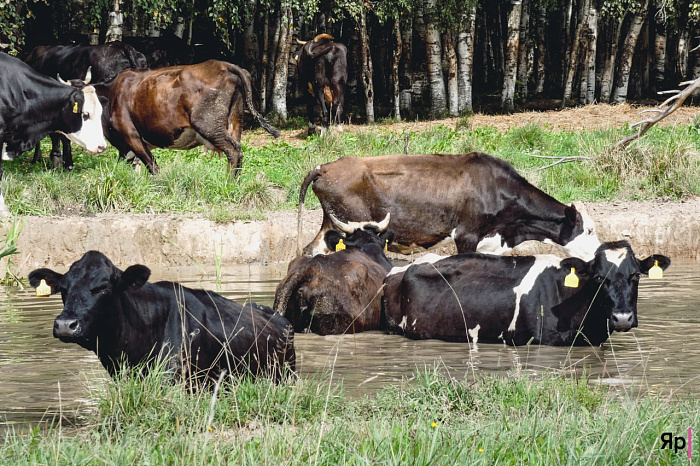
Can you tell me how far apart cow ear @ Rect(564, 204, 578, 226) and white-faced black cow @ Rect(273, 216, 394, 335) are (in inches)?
115

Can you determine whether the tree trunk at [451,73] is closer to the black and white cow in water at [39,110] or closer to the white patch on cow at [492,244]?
the black and white cow in water at [39,110]

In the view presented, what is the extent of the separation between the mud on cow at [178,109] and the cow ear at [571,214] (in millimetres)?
6664

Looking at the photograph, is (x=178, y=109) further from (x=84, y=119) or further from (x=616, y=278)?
(x=616, y=278)

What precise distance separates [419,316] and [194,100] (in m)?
8.55

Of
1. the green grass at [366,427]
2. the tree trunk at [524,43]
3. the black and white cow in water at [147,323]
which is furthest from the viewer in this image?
the tree trunk at [524,43]

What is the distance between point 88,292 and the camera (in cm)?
634

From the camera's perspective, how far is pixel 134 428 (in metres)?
5.62

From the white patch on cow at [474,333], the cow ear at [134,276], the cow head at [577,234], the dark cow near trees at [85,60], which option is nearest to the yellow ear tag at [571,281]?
the white patch on cow at [474,333]

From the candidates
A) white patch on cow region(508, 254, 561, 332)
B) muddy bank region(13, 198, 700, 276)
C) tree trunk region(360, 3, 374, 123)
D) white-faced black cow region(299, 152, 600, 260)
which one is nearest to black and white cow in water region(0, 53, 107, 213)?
muddy bank region(13, 198, 700, 276)

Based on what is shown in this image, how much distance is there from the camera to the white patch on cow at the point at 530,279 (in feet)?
30.9

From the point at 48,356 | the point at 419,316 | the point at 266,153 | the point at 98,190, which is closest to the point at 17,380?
the point at 48,356

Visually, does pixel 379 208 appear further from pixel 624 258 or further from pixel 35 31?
pixel 35 31

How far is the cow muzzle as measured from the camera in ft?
20.1

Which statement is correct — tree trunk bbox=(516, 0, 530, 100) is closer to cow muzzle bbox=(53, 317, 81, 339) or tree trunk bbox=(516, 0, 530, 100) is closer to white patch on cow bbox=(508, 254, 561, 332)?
white patch on cow bbox=(508, 254, 561, 332)
